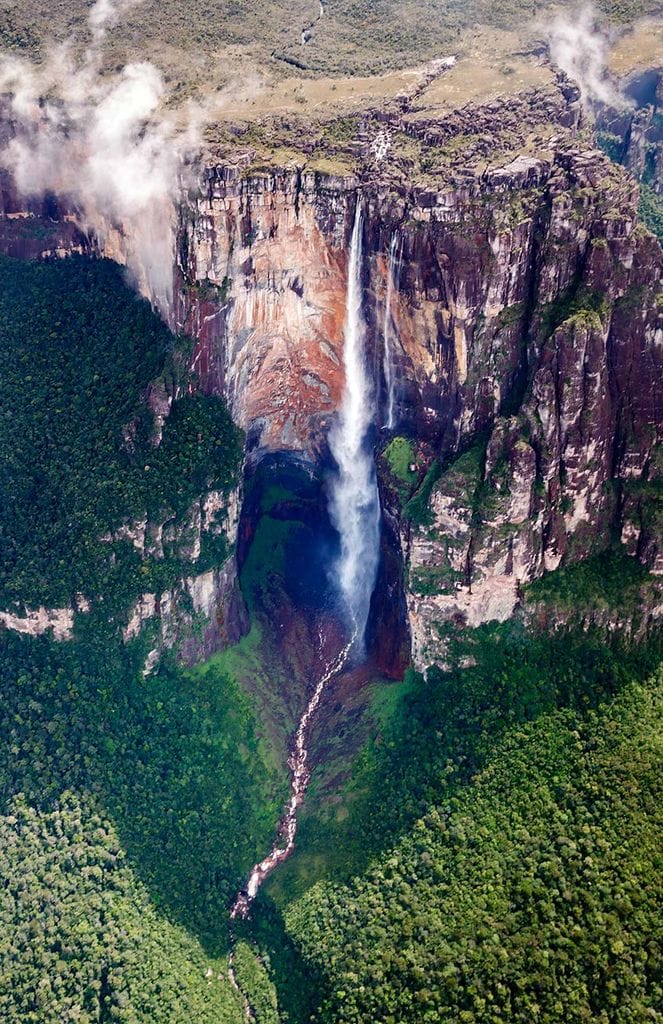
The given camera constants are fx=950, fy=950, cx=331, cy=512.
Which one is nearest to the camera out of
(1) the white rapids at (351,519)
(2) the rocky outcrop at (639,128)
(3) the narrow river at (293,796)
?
(3) the narrow river at (293,796)

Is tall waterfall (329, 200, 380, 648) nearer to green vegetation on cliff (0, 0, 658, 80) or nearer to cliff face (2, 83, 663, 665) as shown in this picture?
cliff face (2, 83, 663, 665)

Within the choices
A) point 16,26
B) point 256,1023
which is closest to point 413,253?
point 16,26

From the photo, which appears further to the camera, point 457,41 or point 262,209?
point 457,41

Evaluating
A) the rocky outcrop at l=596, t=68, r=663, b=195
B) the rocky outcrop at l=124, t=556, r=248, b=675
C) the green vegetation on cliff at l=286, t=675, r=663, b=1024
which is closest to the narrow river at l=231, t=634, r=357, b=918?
the green vegetation on cliff at l=286, t=675, r=663, b=1024

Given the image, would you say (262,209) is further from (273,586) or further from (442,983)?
(442,983)

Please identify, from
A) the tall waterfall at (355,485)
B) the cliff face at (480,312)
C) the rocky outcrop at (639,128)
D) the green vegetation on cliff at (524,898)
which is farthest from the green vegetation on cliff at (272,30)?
the green vegetation on cliff at (524,898)

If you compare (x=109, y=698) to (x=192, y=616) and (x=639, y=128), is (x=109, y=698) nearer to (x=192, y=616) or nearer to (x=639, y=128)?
(x=192, y=616)

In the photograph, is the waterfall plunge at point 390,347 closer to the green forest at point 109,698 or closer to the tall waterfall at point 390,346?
the tall waterfall at point 390,346
